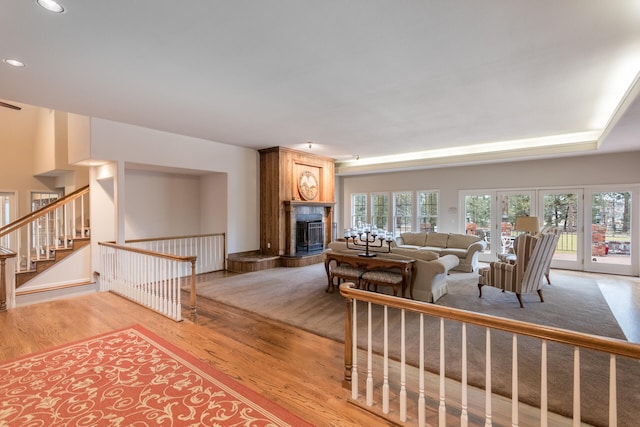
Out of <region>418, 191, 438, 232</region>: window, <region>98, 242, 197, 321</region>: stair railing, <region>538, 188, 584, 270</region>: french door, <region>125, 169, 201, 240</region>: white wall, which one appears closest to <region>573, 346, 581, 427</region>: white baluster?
<region>98, 242, 197, 321</region>: stair railing

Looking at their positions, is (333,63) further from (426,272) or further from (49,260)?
(49,260)

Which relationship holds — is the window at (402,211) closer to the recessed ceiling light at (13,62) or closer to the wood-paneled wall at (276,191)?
the wood-paneled wall at (276,191)

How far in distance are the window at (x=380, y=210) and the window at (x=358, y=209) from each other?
0.31 meters

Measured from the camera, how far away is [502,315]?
4.23m

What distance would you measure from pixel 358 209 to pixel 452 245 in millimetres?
3812

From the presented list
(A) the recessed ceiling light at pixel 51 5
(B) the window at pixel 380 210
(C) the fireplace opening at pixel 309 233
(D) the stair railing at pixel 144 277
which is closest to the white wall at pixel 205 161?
(C) the fireplace opening at pixel 309 233

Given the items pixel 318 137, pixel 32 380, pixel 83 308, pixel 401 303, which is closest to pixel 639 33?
pixel 401 303

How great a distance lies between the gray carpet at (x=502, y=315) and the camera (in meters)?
2.50

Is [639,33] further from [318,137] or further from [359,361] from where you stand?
[318,137]

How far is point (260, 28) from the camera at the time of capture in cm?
262

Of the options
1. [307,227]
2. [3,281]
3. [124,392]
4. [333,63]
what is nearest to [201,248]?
[307,227]

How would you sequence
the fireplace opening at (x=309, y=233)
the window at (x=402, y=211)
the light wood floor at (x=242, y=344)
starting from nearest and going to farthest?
the light wood floor at (x=242, y=344) < the fireplace opening at (x=309, y=233) < the window at (x=402, y=211)

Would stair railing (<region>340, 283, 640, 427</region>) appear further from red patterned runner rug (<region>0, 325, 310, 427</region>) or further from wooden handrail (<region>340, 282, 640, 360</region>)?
red patterned runner rug (<region>0, 325, 310, 427</region>)

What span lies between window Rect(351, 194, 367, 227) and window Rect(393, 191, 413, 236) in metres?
1.12
